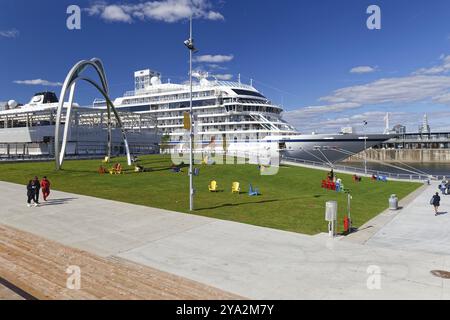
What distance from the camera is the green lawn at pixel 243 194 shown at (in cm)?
1480

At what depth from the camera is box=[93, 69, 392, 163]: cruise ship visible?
50719mm

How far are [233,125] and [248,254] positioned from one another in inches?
2036

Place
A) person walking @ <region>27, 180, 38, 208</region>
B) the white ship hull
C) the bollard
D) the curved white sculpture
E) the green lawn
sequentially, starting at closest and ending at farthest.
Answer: the bollard → the green lawn → person walking @ <region>27, 180, 38, 208</region> → the curved white sculpture → the white ship hull

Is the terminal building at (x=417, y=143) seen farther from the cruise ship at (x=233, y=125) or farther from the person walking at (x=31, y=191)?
the person walking at (x=31, y=191)

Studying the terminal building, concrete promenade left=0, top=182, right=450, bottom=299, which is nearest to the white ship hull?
concrete promenade left=0, top=182, right=450, bottom=299

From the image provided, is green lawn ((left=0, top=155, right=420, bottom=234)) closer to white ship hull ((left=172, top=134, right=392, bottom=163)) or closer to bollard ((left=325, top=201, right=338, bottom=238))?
bollard ((left=325, top=201, right=338, bottom=238))

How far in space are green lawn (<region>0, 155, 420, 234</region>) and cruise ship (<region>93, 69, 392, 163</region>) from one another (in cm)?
1705

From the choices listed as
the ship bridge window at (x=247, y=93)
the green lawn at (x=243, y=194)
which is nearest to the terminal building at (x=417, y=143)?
the ship bridge window at (x=247, y=93)

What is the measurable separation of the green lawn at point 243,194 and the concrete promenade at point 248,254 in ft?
5.88

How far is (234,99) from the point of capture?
62531 millimetres

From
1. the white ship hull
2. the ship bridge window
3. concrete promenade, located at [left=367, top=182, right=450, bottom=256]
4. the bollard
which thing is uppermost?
the ship bridge window

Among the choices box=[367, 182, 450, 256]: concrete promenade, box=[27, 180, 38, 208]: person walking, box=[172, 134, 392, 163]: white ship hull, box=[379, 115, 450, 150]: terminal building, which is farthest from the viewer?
box=[379, 115, 450, 150]: terminal building
